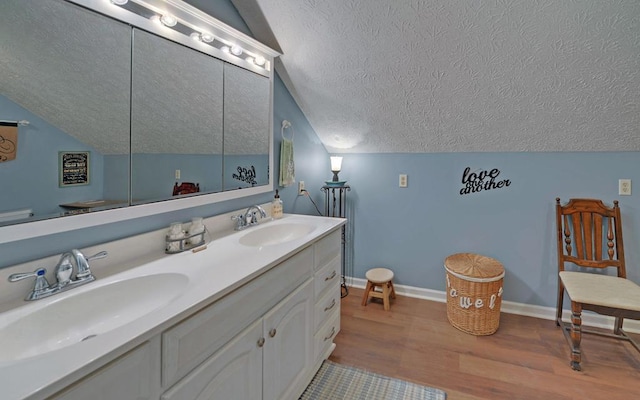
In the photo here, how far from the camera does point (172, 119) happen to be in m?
1.50

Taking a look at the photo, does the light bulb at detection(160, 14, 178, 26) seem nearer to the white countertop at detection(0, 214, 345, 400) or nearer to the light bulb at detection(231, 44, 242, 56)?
the light bulb at detection(231, 44, 242, 56)

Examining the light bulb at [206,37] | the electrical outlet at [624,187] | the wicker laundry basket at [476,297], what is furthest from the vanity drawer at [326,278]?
the electrical outlet at [624,187]

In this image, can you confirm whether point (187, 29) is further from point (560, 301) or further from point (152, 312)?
point (560, 301)

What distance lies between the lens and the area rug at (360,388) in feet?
5.55

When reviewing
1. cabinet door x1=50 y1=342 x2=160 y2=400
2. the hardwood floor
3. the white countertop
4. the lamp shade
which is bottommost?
the hardwood floor

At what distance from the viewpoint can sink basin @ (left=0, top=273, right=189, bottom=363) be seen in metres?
0.85

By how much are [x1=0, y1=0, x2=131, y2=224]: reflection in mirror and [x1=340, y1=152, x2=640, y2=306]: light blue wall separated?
206cm

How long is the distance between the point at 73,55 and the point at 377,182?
2300mm

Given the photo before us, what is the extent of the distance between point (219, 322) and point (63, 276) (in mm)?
521

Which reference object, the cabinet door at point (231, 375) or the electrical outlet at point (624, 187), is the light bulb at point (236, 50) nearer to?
the cabinet door at point (231, 375)

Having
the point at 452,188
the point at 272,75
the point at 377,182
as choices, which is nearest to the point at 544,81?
the point at 452,188

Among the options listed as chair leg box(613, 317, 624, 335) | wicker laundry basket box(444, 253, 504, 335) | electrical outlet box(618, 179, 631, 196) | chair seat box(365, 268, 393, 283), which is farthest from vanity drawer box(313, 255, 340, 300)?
electrical outlet box(618, 179, 631, 196)

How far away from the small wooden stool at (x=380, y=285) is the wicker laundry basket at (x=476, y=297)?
490 mm

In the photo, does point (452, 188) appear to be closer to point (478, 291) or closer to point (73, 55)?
point (478, 291)
